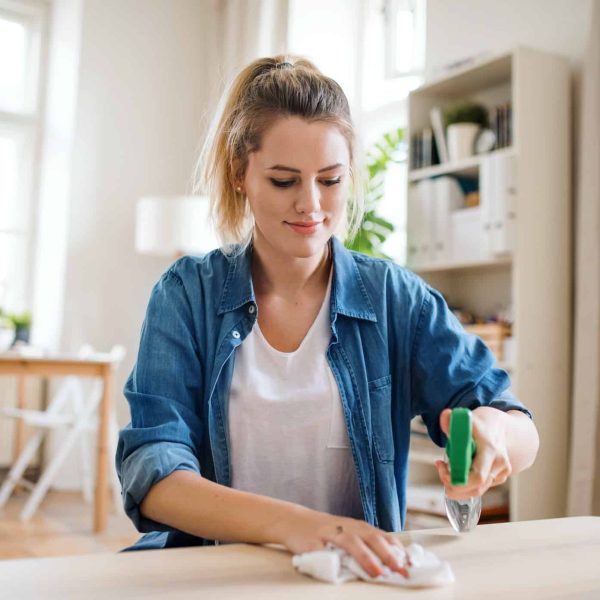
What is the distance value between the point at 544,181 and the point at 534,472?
0.98m

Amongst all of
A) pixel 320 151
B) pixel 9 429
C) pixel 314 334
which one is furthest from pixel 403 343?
pixel 9 429

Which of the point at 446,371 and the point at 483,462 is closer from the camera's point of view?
the point at 483,462

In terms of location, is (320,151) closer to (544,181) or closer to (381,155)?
(544,181)

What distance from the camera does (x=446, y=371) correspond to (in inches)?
43.6

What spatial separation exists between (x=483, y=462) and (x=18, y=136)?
4.73 metres

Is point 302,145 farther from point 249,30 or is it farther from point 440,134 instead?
point 249,30

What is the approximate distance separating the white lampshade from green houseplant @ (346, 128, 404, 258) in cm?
91

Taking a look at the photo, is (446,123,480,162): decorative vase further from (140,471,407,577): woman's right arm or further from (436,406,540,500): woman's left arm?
(140,471,407,577): woman's right arm

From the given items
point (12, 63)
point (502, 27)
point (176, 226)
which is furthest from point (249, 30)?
point (502, 27)

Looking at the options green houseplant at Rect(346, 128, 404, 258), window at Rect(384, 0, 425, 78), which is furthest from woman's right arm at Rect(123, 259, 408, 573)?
window at Rect(384, 0, 425, 78)

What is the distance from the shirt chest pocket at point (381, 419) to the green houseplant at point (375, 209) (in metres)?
2.34

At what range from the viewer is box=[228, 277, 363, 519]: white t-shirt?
3.61 feet

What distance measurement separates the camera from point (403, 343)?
115cm

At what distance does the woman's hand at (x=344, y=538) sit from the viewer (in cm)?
69
